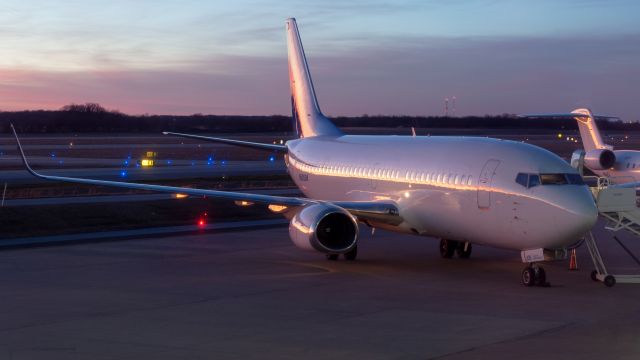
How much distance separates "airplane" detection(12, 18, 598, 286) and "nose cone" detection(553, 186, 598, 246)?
0.02 meters

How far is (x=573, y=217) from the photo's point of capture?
849 inches

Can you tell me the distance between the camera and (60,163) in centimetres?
7294

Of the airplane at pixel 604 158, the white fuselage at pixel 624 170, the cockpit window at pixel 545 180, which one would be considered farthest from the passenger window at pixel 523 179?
the white fuselage at pixel 624 170

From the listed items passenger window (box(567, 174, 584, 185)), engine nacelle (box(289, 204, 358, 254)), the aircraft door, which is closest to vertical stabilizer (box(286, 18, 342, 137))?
engine nacelle (box(289, 204, 358, 254))

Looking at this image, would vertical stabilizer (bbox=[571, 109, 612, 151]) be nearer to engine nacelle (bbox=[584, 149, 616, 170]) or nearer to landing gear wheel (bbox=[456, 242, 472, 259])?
engine nacelle (bbox=[584, 149, 616, 170])

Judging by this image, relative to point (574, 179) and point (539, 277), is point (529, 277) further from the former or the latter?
point (574, 179)

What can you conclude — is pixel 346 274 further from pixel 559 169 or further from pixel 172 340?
pixel 172 340

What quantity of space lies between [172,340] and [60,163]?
2325 inches

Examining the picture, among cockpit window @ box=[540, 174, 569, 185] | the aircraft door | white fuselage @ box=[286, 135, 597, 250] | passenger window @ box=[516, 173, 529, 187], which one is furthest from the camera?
the aircraft door

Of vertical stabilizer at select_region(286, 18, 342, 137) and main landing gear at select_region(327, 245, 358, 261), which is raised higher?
vertical stabilizer at select_region(286, 18, 342, 137)

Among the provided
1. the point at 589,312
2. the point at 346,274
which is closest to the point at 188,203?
the point at 346,274

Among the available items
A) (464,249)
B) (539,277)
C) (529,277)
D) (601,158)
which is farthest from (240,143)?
(601,158)

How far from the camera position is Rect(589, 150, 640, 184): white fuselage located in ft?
175

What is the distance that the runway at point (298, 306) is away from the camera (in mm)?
15719
